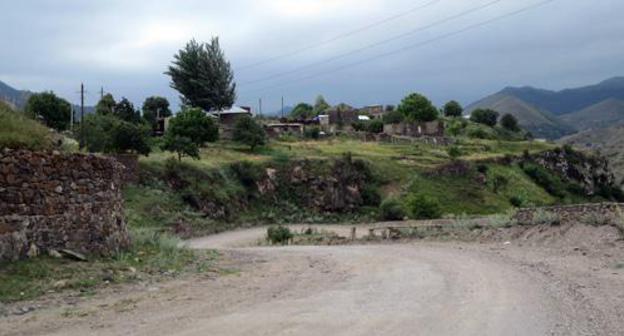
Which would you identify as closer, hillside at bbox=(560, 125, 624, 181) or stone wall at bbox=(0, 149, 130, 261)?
stone wall at bbox=(0, 149, 130, 261)

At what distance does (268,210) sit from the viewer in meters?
61.2

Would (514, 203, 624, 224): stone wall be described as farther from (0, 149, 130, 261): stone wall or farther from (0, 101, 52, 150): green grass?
(0, 101, 52, 150): green grass

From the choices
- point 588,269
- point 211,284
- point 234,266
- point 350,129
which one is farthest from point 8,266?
point 350,129

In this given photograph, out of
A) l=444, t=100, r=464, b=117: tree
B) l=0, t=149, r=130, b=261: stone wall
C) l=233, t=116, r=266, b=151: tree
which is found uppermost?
l=444, t=100, r=464, b=117: tree

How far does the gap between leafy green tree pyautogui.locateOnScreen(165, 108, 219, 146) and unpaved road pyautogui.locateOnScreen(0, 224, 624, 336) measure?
51.5 metres

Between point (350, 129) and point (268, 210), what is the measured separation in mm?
51553

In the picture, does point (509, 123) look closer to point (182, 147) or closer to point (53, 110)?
point (182, 147)

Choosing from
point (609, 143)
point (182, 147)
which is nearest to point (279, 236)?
point (182, 147)

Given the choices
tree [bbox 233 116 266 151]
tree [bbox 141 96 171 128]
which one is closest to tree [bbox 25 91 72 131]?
tree [bbox 233 116 266 151]

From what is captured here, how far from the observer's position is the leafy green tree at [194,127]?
6700 cm

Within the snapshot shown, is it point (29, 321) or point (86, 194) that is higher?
point (86, 194)

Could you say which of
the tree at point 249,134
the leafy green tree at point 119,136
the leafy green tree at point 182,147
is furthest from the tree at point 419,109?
the leafy green tree at point 119,136

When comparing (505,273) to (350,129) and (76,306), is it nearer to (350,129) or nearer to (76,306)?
(76,306)

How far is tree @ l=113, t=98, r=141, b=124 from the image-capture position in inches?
3025
